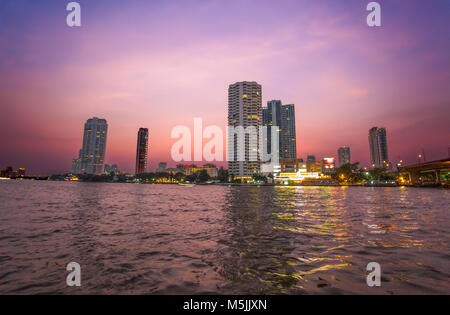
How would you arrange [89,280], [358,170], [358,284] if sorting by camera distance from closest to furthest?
[358,284] < [89,280] < [358,170]

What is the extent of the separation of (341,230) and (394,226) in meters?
5.05

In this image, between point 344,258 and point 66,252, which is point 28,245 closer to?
point 66,252

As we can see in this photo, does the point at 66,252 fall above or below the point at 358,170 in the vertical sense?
Result: below

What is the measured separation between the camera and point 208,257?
30.8 ft

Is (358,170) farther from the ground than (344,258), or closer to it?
farther from the ground
